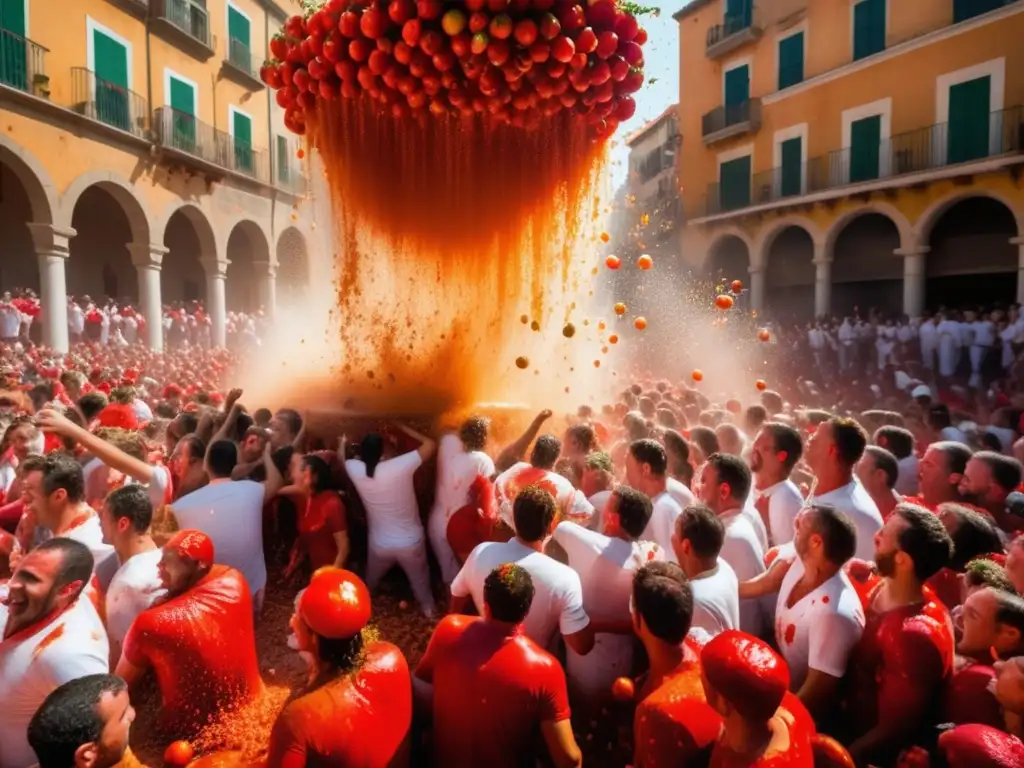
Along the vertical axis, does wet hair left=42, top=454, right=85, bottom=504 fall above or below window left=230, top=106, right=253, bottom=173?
below

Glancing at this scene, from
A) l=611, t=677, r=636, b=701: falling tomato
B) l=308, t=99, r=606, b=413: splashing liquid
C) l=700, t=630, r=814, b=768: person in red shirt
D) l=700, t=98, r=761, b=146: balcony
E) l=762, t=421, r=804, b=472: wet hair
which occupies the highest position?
l=700, t=98, r=761, b=146: balcony

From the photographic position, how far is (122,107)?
17.3 metres

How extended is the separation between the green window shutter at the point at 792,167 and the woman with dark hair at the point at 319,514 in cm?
2143

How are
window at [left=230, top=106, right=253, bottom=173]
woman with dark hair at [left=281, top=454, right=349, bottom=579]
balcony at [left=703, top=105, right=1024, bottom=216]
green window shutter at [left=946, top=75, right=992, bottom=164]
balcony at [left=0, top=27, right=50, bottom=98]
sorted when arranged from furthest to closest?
window at [left=230, top=106, right=253, bottom=173] < green window shutter at [left=946, top=75, right=992, bottom=164] < balcony at [left=703, top=105, right=1024, bottom=216] < balcony at [left=0, top=27, right=50, bottom=98] < woman with dark hair at [left=281, top=454, right=349, bottom=579]

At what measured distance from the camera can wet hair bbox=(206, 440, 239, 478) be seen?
4.77 meters

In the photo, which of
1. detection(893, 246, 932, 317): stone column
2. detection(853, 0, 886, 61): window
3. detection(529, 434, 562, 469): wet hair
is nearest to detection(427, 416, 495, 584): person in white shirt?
detection(529, 434, 562, 469): wet hair

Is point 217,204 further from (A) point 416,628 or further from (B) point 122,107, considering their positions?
(A) point 416,628

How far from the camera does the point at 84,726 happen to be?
7.00 ft

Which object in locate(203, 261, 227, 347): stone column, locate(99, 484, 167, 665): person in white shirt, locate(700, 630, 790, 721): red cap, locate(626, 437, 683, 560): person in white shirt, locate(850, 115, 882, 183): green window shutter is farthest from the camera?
locate(203, 261, 227, 347): stone column

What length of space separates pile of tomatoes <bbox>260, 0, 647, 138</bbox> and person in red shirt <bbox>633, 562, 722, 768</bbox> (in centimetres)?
311

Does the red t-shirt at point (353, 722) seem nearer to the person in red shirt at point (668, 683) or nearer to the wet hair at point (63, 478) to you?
the person in red shirt at point (668, 683)

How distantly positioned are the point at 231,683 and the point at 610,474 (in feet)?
8.90

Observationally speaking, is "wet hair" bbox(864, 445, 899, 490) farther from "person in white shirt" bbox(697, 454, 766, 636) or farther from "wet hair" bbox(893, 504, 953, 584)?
"wet hair" bbox(893, 504, 953, 584)

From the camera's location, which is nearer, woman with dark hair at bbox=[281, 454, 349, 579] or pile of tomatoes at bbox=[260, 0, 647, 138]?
pile of tomatoes at bbox=[260, 0, 647, 138]
